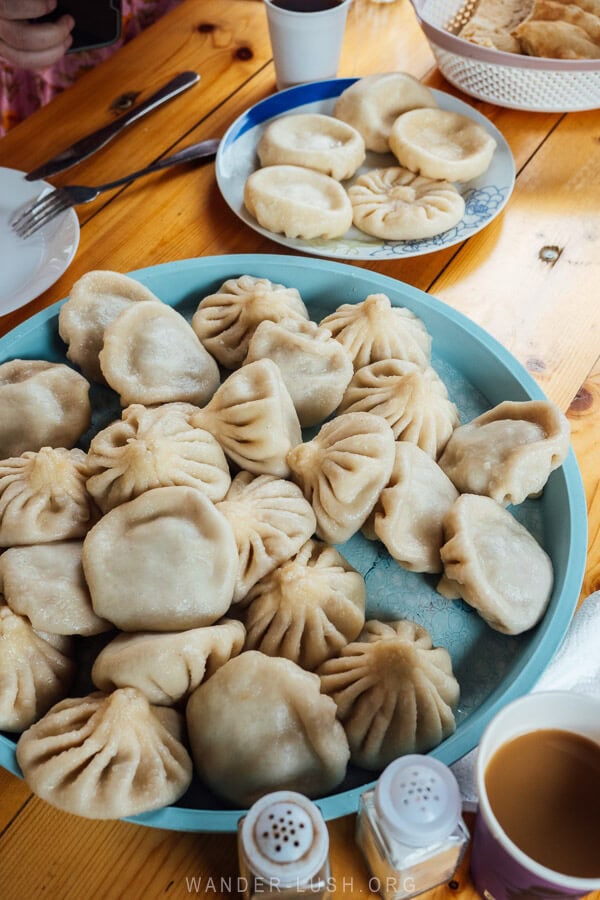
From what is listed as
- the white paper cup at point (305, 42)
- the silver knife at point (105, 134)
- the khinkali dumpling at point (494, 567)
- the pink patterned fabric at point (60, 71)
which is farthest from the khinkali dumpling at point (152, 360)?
the pink patterned fabric at point (60, 71)

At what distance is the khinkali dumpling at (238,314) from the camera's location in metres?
1.49

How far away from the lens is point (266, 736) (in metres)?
0.99

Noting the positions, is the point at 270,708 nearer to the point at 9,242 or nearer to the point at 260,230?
the point at 260,230

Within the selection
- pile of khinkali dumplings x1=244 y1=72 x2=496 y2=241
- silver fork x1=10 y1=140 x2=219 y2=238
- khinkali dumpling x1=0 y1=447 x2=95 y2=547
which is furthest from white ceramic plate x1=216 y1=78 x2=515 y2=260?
khinkali dumpling x1=0 y1=447 x2=95 y2=547

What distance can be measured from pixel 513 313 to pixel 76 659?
111cm

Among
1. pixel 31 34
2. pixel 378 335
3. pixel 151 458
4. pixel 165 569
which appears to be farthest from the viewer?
pixel 31 34

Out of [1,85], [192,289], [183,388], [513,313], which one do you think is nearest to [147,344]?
[183,388]

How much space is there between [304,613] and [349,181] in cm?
116

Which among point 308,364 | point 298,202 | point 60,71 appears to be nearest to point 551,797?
point 308,364

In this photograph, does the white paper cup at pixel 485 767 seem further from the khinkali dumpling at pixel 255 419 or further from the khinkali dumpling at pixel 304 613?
the khinkali dumpling at pixel 255 419

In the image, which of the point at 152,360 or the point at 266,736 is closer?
the point at 266,736

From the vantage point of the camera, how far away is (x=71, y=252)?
170 centimetres

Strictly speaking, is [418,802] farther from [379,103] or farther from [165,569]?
[379,103]

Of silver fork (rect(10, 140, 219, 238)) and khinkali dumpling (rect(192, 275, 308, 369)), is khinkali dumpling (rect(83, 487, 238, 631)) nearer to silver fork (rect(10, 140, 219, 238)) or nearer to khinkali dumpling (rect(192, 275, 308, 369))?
khinkali dumpling (rect(192, 275, 308, 369))
